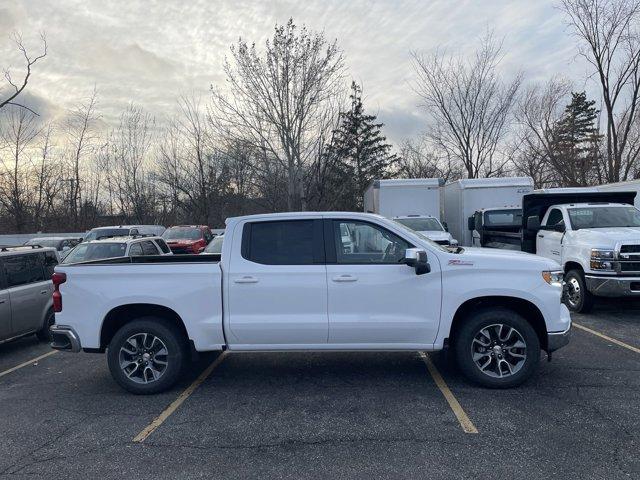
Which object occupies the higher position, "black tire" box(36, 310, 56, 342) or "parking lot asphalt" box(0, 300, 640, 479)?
"black tire" box(36, 310, 56, 342)

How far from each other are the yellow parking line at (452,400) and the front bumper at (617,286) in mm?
4025

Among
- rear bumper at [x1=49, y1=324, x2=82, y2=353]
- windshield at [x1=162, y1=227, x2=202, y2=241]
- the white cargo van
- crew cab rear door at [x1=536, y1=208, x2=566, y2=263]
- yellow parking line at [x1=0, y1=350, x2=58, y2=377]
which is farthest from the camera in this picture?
windshield at [x1=162, y1=227, x2=202, y2=241]

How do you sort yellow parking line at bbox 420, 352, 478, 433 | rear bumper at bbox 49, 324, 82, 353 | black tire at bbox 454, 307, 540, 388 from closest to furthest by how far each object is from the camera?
yellow parking line at bbox 420, 352, 478, 433 → black tire at bbox 454, 307, 540, 388 → rear bumper at bbox 49, 324, 82, 353

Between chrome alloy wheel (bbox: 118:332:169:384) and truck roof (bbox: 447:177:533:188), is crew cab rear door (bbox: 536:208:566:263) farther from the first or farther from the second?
chrome alloy wheel (bbox: 118:332:169:384)

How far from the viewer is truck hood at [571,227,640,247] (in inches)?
322

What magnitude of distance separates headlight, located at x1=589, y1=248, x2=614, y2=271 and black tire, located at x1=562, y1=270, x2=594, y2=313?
443mm

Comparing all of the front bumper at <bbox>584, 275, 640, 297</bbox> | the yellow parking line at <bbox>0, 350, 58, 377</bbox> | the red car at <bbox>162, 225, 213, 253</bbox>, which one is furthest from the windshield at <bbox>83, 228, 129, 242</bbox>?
the front bumper at <bbox>584, 275, 640, 297</bbox>

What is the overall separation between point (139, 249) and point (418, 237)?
7518 mm

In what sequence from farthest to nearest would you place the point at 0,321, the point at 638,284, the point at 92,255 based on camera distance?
the point at 92,255, the point at 638,284, the point at 0,321

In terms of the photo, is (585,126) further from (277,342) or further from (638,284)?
(277,342)

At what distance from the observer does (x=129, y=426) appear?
444cm

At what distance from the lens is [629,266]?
805 cm

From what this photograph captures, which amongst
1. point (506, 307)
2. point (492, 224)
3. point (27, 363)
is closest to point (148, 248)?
point (27, 363)

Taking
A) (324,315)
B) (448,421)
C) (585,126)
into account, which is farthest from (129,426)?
(585,126)
